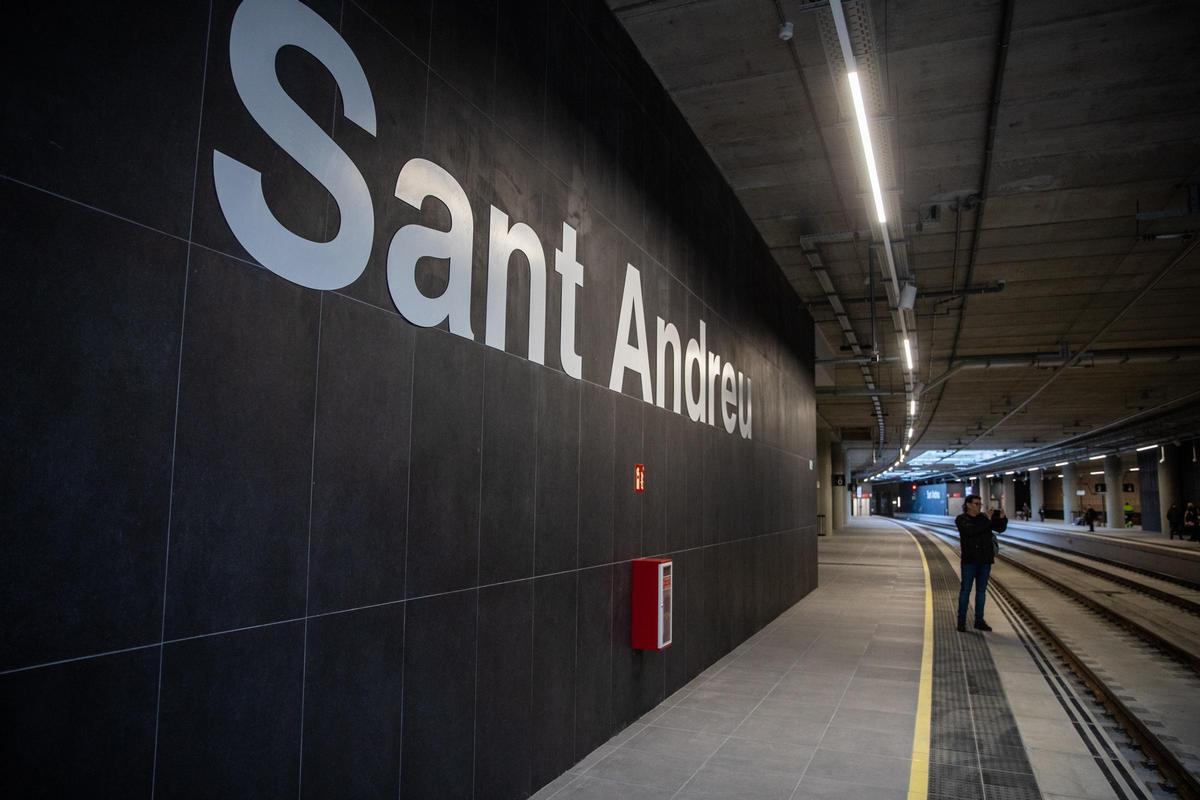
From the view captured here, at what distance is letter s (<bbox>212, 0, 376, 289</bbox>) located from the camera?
2.48m

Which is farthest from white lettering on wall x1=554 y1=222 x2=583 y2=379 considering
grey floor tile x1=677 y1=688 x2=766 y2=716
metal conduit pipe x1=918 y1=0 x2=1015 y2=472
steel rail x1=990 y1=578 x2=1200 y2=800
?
steel rail x1=990 y1=578 x2=1200 y2=800

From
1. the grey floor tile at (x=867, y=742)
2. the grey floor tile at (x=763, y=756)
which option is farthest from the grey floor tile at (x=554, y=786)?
the grey floor tile at (x=867, y=742)

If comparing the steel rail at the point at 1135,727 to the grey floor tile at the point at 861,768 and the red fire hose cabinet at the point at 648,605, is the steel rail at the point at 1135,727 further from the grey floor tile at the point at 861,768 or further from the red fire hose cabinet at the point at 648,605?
the red fire hose cabinet at the point at 648,605

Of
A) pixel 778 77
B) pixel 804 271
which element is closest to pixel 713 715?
pixel 778 77

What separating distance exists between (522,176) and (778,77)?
380cm

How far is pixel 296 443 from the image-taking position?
107 inches

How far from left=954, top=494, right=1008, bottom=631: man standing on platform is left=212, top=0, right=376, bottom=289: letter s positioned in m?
8.94

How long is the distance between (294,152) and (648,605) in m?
4.12

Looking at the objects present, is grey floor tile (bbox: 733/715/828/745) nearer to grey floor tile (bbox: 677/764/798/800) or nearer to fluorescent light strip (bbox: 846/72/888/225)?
grey floor tile (bbox: 677/764/798/800)

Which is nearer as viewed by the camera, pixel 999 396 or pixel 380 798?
pixel 380 798

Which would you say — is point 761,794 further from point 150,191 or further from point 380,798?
point 150,191

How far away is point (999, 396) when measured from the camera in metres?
25.2

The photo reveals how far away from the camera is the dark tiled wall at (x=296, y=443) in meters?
1.96

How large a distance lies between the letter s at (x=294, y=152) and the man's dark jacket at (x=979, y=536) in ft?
29.6
